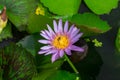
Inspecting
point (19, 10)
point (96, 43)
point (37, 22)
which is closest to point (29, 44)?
point (37, 22)

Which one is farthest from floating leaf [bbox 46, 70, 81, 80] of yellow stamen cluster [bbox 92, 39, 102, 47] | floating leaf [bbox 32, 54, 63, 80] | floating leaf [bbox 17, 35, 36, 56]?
yellow stamen cluster [bbox 92, 39, 102, 47]

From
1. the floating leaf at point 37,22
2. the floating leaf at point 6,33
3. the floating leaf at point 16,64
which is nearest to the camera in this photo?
the floating leaf at point 16,64

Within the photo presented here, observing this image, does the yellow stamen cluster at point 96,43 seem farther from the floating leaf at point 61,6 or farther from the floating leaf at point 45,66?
the floating leaf at point 45,66

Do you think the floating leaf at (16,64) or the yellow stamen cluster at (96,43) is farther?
the yellow stamen cluster at (96,43)

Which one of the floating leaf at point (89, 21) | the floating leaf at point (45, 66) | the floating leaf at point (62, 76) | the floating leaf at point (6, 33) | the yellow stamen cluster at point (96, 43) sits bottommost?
the yellow stamen cluster at point (96, 43)

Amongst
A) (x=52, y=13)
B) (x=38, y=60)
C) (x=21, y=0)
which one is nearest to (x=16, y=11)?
(x=21, y=0)

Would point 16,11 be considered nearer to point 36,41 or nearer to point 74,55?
point 36,41

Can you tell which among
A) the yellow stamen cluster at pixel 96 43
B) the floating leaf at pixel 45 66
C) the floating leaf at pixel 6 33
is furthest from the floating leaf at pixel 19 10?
the yellow stamen cluster at pixel 96 43

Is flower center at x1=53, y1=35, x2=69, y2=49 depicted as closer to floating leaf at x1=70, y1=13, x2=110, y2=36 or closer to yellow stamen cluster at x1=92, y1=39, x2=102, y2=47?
floating leaf at x1=70, y1=13, x2=110, y2=36
